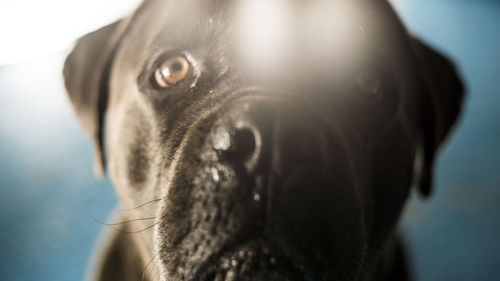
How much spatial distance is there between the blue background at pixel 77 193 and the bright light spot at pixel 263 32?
1.21 metres

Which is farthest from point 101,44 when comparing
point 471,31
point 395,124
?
point 471,31

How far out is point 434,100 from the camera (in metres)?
1.59

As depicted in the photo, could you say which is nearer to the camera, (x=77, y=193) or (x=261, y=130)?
(x=261, y=130)

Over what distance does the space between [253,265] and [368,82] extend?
64 cm

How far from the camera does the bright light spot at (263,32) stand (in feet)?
3.61

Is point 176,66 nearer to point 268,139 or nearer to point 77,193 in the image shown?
point 268,139

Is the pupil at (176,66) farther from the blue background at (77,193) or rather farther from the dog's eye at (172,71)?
the blue background at (77,193)

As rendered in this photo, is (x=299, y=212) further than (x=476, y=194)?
No

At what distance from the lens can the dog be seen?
854 millimetres

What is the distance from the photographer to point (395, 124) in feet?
4.37

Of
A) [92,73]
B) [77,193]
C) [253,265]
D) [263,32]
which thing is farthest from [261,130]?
[77,193]

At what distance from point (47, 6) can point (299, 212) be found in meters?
2.41

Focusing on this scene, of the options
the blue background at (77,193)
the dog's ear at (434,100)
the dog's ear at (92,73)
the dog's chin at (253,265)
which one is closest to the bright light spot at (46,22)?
the blue background at (77,193)

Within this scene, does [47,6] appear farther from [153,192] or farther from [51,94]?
[153,192]
